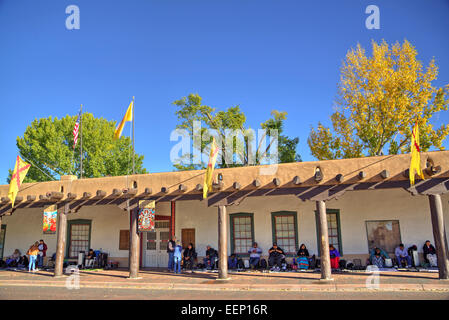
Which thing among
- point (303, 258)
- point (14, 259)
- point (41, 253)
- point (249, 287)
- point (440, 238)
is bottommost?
point (249, 287)

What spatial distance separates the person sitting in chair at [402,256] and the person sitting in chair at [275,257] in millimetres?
4828

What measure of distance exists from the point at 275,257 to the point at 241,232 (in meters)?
2.22

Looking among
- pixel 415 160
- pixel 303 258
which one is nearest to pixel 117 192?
pixel 303 258

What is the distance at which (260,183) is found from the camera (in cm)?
1345

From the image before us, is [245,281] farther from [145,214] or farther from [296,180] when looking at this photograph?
[145,214]

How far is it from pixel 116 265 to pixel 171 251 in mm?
4267

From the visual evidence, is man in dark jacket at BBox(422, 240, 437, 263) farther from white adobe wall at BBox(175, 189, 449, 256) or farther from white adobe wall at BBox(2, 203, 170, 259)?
white adobe wall at BBox(2, 203, 170, 259)

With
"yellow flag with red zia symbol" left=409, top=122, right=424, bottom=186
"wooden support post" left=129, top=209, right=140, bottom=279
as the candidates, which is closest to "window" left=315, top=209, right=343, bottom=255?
"yellow flag with red zia symbol" left=409, top=122, right=424, bottom=186

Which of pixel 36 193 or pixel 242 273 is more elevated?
pixel 36 193

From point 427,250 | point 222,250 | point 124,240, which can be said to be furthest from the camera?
point 124,240

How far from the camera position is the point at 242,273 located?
15.0 m
